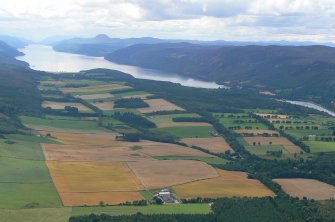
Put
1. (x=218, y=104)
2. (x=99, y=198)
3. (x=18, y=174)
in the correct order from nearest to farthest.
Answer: (x=99, y=198) → (x=18, y=174) → (x=218, y=104)

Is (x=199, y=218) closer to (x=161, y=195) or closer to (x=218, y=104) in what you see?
(x=161, y=195)

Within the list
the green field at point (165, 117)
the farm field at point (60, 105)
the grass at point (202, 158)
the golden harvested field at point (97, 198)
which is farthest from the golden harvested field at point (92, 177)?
the farm field at point (60, 105)

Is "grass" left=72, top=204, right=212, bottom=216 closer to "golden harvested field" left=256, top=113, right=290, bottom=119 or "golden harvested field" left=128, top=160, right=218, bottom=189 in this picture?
"golden harvested field" left=128, top=160, right=218, bottom=189

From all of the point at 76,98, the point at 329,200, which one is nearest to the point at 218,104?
the point at 76,98

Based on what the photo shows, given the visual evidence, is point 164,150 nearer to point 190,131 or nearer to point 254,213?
point 190,131

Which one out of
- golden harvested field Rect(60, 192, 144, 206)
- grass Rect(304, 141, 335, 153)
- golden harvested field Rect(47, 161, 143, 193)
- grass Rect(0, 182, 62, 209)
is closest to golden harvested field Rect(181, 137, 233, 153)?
grass Rect(304, 141, 335, 153)
